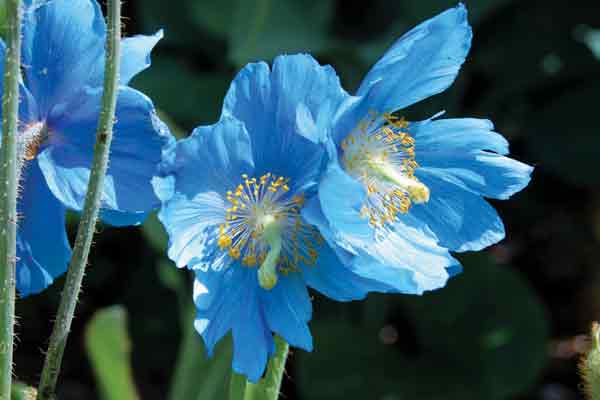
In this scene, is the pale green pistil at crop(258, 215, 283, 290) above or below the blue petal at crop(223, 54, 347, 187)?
below

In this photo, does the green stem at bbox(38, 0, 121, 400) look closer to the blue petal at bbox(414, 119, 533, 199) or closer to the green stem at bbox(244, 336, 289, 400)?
the green stem at bbox(244, 336, 289, 400)

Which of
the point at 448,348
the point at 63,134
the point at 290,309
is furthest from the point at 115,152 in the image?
the point at 448,348

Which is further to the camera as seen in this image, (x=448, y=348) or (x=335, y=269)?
(x=448, y=348)

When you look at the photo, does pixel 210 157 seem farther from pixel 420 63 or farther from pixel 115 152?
pixel 420 63

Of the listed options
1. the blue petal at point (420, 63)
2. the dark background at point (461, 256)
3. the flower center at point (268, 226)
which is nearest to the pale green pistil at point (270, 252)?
the flower center at point (268, 226)

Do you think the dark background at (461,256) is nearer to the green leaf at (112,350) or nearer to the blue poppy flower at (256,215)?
the green leaf at (112,350)

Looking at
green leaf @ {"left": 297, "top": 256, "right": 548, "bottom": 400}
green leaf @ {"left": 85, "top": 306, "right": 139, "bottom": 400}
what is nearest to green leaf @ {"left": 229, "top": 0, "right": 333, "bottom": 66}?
green leaf @ {"left": 297, "top": 256, "right": 548, "bottom": 400}
